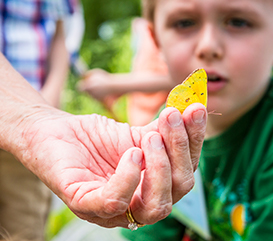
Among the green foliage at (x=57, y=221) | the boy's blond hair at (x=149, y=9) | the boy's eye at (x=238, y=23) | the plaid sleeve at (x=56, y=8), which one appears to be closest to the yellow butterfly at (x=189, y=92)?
the boy's eye at (x=238, y=23)

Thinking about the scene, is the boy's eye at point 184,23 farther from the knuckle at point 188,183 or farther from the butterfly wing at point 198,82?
the knuckle at point 188,183

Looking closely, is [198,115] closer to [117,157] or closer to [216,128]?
[117,157]

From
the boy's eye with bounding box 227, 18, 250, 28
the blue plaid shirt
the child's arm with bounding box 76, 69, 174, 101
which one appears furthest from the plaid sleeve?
the boy's eye with bounding box 227, 18, 250, 28

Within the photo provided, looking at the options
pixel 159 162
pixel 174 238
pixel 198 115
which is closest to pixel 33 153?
pixel 159 162

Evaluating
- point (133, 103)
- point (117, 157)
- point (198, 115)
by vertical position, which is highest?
point (198, 115)

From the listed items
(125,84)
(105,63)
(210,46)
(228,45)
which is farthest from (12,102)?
(105,63)

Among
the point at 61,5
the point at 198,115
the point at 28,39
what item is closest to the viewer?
the point at 198,115

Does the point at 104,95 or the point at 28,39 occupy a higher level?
the point at 28,39

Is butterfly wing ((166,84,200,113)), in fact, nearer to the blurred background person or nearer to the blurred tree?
the blurred background person
